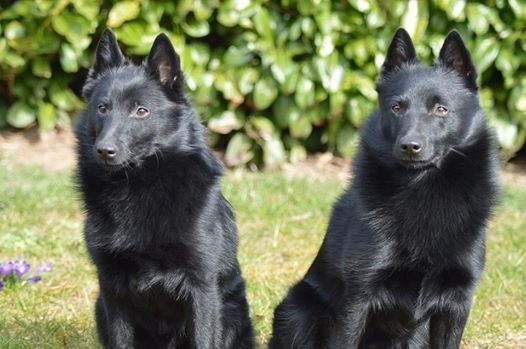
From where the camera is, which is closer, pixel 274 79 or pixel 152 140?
pixel 152 140

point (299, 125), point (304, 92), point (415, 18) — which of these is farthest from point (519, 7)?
point (299, 125)

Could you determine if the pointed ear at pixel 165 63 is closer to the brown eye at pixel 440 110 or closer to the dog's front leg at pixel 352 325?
the brown eye at pixel 440 110

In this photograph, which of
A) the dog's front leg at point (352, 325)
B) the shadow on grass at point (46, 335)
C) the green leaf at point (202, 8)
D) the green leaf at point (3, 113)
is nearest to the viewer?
the dog's front leg at point (352, 325)

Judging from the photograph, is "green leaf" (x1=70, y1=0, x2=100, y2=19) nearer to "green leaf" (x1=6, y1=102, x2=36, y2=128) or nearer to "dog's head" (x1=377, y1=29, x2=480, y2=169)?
"green leaf" (x1=6, y1=102, x2=36, y2=128)

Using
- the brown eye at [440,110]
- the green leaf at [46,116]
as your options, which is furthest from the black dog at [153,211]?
the green leaf at [46,116]

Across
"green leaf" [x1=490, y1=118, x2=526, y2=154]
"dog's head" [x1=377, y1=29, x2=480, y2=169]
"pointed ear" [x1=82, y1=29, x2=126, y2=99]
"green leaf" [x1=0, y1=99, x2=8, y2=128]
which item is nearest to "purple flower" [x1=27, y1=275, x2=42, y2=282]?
"pointed ear" [x1=82, y1=29, x2=126, y2=99]

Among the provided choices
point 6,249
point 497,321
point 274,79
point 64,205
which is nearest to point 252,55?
point 274,79

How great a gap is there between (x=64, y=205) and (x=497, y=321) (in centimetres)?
336

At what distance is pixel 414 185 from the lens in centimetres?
371

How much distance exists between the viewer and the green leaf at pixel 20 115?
7.91 metres

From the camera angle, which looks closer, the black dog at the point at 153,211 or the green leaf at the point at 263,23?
the black dog at the point at 153,211

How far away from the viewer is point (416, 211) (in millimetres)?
3695

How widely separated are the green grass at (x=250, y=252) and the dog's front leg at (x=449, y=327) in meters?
0.56

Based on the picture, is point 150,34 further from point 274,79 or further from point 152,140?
point 152,140
